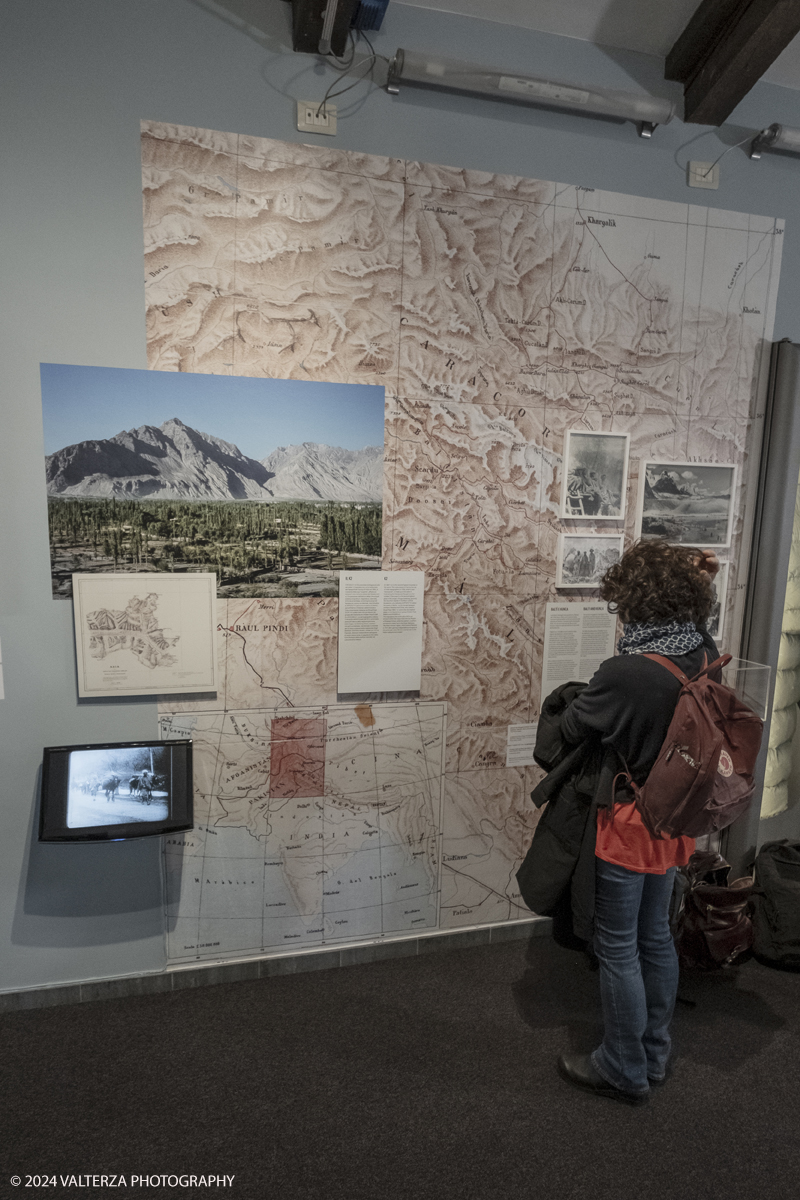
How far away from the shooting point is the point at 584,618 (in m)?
2.67

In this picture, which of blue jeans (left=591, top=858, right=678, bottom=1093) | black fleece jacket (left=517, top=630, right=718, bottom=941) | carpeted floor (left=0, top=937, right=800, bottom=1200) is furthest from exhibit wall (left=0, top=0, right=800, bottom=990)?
blue jeans (left=591, top=858, right=678, bottom=1093)

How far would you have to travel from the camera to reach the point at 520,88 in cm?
223

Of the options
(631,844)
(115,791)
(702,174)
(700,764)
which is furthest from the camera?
(702,174)

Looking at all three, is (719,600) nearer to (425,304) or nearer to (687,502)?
(687,502)

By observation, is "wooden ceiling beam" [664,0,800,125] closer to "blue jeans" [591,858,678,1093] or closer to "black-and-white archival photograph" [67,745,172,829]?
"blue jeans" [591,858,678,1093]

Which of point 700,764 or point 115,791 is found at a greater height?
point 700,764

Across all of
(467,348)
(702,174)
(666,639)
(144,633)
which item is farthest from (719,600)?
(144,633)

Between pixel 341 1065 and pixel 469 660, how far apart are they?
1.36m

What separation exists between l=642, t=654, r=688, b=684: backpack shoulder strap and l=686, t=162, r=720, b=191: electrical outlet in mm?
1936

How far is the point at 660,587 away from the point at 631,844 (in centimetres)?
69

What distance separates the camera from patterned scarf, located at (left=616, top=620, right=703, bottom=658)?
1791 mm

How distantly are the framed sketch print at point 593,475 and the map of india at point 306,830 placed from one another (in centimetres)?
95

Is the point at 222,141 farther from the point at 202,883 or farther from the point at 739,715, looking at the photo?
the point at 202,883

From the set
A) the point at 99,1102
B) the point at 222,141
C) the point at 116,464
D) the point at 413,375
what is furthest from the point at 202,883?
the point at 222,141
